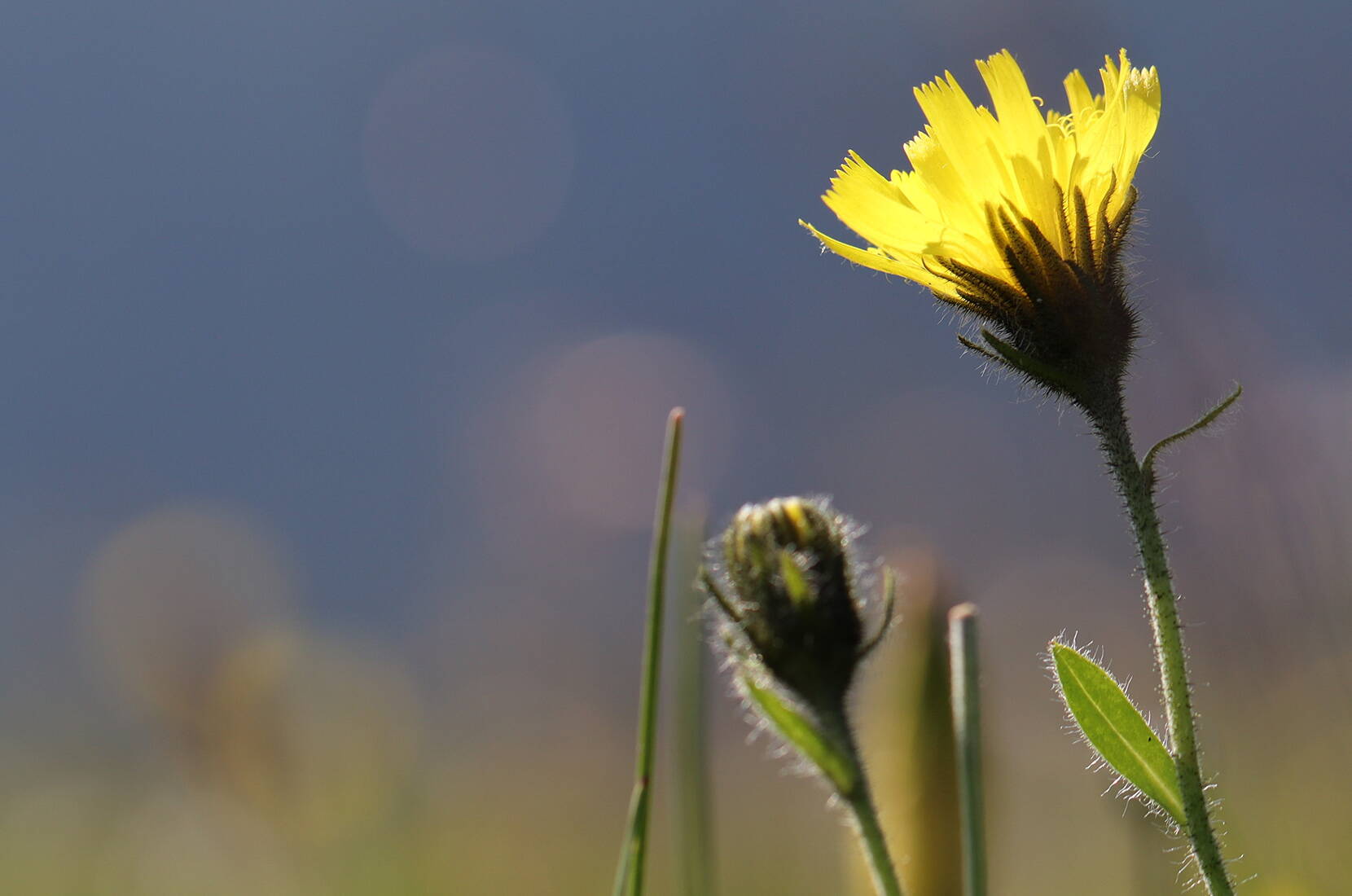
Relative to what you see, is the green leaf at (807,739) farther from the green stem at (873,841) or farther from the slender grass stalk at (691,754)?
the slender grass stalk at (691,754)

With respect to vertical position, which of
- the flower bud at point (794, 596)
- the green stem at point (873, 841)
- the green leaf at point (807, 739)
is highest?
the flower bud at point (794, 596)

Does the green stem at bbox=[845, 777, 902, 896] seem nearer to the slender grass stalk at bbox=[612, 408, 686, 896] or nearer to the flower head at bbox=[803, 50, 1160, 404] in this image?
the slender grass stalk at bbox=[612, 408, 686, 896]

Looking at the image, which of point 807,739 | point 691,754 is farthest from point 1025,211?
point 691,754

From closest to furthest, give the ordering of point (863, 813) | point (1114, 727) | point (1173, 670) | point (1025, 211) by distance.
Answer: point (1173, 670), point (1114, 727), point (863, 813), point (1025, 211)

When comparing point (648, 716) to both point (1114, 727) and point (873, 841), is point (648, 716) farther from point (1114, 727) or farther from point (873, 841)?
point (1114, 727)

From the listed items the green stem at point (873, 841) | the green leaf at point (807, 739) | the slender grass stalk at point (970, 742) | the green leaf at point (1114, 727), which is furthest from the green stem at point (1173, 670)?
the green leaf at point (807, 739)

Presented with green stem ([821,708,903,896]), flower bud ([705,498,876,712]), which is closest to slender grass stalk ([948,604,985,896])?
green stem ([821,708,903,896])
